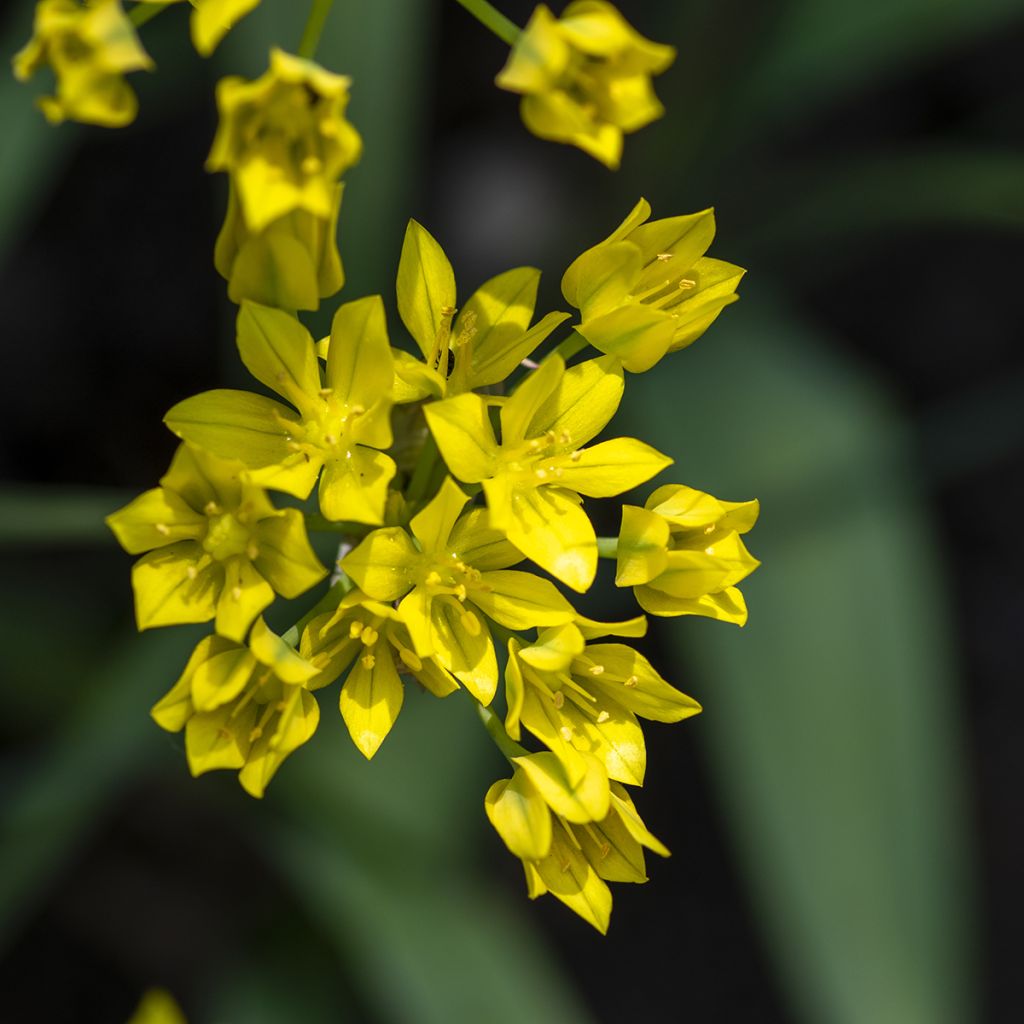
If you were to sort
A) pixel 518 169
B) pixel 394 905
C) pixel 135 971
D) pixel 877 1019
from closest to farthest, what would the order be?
pixel 877 1019
pixel 394 905
pixel 135 971
pixel 518 169

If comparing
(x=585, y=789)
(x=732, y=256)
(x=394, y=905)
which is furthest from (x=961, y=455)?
(x=585, y=789)

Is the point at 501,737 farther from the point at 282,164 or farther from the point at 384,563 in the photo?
the point at 282,164

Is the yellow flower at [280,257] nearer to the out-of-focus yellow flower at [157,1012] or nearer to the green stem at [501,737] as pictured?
the green stem at [501,737]

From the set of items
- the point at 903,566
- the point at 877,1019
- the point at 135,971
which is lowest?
the point at 135,971

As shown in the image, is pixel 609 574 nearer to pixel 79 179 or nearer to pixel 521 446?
pixel 521 446

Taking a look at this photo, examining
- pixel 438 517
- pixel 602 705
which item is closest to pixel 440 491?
pixel 438 517
